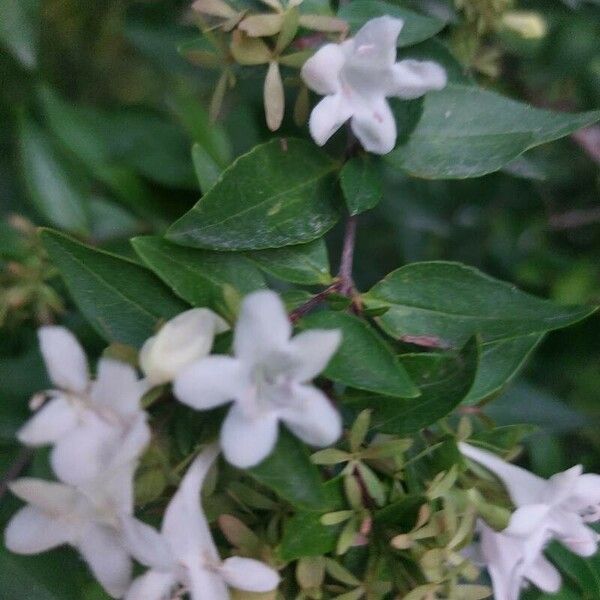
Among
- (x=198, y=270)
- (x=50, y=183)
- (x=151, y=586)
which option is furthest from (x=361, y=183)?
(x=50, y=183)

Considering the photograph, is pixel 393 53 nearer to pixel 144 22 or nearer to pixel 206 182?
pixel 206 182

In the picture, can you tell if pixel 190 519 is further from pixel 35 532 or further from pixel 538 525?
pixel 538 525

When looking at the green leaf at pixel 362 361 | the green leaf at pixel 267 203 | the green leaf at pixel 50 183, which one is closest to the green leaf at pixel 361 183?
the green leaf at pixel 267 203

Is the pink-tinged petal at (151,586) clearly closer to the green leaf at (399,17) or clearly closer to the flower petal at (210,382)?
the flower petal at (210,382)

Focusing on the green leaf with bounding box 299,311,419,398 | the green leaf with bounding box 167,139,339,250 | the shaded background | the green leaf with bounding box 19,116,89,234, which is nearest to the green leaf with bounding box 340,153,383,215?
the green leaf with bounding box 167,139,339,250

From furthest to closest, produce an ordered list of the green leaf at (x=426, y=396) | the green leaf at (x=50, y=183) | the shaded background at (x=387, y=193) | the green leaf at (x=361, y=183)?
the green leaf at (x=50, y=183) → the shaded background at (x=387, y=193) → the green leaf at (x=361, y=183) → the green leaf at (x=426, y=396)
